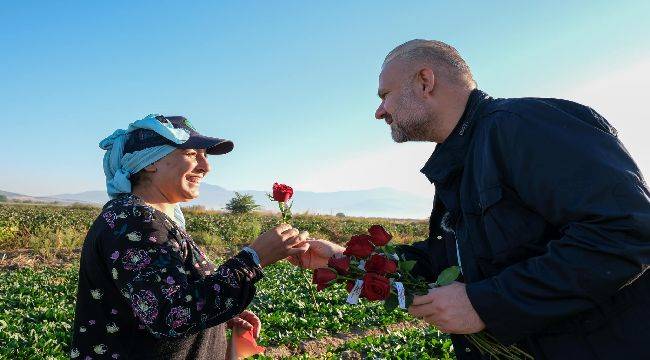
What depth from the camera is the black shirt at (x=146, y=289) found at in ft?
7.37

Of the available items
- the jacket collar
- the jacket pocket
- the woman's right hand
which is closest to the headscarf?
the woman's right hand

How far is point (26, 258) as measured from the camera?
15.2m

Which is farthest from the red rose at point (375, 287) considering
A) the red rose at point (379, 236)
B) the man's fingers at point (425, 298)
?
the red rose at point (379, 236)

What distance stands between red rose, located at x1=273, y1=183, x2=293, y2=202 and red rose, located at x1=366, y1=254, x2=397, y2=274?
3.48ft

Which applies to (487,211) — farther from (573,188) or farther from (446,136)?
(446,136)

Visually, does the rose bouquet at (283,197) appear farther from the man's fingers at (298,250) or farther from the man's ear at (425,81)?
the man's ear at (425,81)

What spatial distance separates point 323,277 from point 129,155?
1.43 m

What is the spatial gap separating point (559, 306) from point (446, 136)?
99cm

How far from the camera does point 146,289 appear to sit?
2.23m

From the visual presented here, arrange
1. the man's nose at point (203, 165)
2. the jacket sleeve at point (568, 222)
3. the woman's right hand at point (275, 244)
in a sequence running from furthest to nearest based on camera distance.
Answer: the man's nose at point (203, 165) < the woman's right hand at point (275, 244) < the jacket sleeve at point (568, 222)

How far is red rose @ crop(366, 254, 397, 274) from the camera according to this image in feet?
6.88

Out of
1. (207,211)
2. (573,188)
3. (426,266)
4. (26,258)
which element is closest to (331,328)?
(426,266)

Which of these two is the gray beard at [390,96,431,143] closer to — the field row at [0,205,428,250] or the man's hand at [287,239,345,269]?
the man's hand at [287,239,345,269]

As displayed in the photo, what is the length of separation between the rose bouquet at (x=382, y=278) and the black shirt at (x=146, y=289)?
524mm
